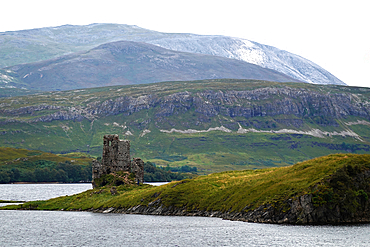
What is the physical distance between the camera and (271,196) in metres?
97.2

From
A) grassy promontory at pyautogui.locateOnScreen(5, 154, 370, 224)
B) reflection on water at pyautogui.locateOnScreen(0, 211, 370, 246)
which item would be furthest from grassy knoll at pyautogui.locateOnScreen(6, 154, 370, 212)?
reflection on water at pyautogui.locateOnScreen(0, 211, 370, 246)

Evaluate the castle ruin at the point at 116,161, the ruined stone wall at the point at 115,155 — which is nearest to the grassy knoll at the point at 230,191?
the castle ruin at the point at 116,161

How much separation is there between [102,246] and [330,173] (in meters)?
44.5

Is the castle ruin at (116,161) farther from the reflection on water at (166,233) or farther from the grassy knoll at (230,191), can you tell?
the reflection on water at (166,233)

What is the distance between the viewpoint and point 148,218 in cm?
11338

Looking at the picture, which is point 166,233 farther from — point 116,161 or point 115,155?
point 115,155

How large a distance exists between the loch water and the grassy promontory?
13.0 feet

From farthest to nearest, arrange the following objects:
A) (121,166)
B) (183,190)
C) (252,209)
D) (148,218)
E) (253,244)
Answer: (121,166) → (183,190) → (148,218) → (252,209) → (253,244)

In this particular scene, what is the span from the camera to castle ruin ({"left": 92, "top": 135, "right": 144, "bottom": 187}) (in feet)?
471

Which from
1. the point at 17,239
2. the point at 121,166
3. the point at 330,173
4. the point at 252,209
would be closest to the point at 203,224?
the point at 252,209

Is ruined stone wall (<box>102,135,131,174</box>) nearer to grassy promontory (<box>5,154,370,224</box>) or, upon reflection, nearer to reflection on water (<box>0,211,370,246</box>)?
grassy promontory (<box>5,154,370,224</box>)

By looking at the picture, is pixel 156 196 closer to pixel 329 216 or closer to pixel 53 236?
pixel 53 236

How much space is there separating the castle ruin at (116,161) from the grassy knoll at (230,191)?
18.6 ft

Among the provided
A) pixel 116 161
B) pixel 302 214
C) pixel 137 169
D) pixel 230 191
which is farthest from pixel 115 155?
pixel 302 214
